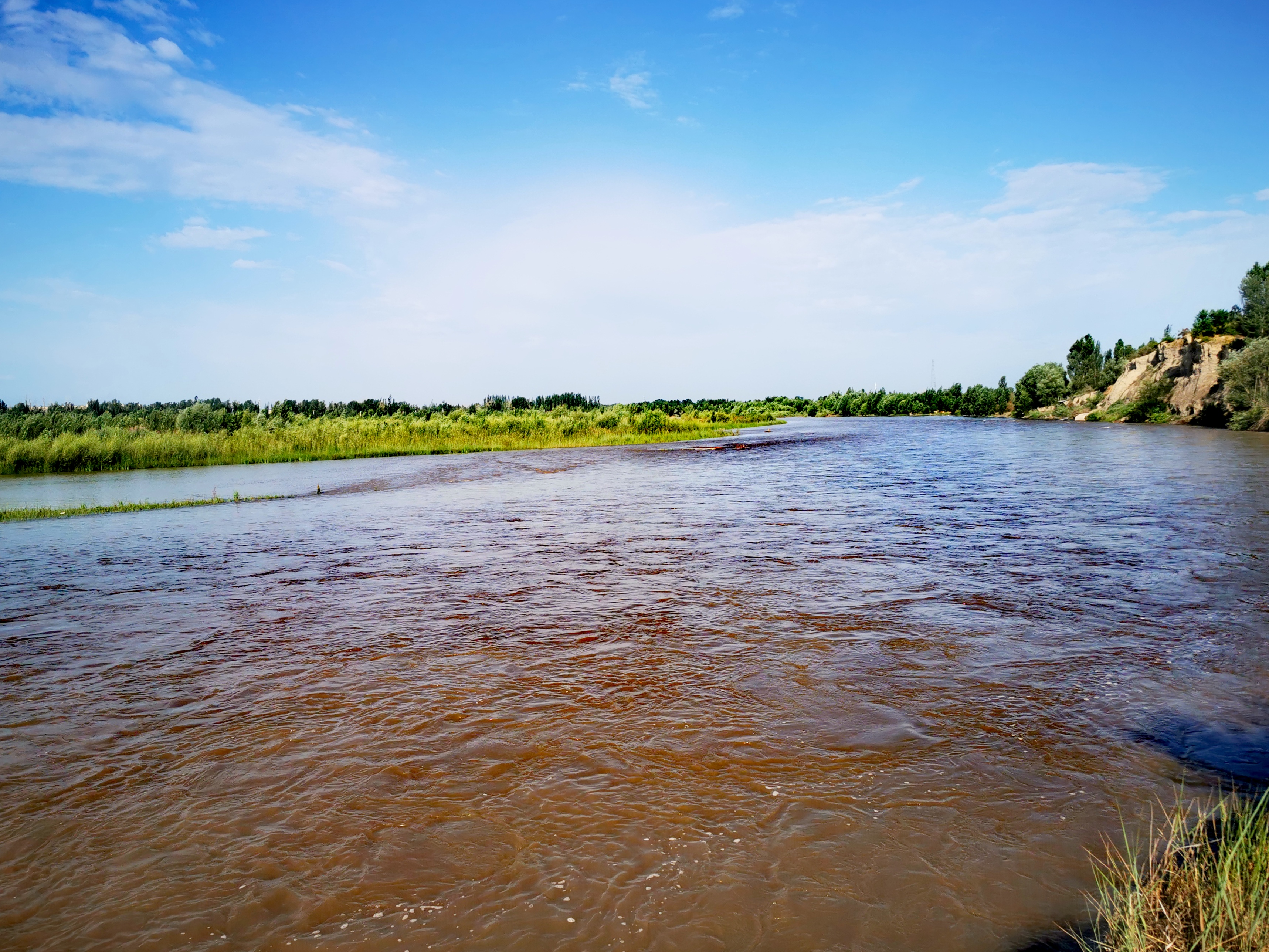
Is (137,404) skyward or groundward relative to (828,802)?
skyward

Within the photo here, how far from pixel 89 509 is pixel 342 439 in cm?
2129

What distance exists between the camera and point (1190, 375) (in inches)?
1989

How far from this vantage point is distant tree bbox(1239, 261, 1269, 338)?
150ft

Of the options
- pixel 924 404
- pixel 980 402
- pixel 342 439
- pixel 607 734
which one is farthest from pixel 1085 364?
pixel 607 734

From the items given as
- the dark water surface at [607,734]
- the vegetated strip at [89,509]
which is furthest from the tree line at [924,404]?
the dark water surface at [607,734]

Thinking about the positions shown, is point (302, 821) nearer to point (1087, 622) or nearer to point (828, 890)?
point (828, 890)

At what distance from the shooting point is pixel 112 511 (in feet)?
53.9

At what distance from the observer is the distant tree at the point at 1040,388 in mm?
75562

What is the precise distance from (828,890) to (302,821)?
2610 mm

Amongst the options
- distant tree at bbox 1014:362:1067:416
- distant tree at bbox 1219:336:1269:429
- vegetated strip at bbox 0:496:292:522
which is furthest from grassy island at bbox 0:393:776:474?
distant tree at bbox 1014:362:1067:416

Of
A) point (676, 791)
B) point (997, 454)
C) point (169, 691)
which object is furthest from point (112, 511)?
point (997, 454)

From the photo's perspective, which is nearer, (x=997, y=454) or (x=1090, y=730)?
(x=1090, y=730)

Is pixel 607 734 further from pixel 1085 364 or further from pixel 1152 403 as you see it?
pixel 1085 364

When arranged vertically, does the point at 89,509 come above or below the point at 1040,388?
below
